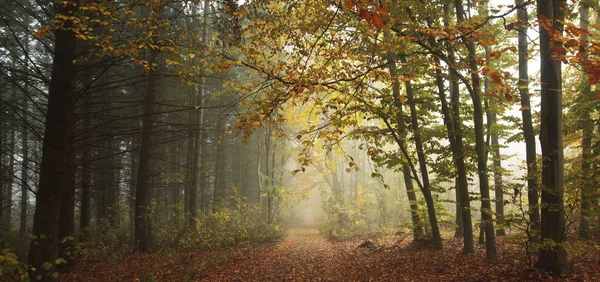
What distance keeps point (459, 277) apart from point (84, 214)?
11946 millimetres

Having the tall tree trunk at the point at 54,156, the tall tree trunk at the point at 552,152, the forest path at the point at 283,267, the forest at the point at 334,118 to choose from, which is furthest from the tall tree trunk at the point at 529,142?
the tall tree trunk at the point at 54,156

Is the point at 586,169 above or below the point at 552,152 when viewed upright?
below

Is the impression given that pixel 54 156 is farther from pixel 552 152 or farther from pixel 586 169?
pixel 586 169

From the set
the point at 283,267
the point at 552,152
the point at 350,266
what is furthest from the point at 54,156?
the point at 552,152

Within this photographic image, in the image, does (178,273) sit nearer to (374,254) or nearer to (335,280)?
(335,280)

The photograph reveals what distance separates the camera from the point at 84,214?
11461 mm

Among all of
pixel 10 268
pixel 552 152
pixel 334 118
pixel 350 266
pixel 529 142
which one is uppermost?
pixel 334 118

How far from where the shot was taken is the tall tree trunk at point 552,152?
5.47 meters

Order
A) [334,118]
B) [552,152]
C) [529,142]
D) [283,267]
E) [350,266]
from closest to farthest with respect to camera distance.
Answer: [552,152]
[334,118]
[529,142]
[350,266]
[283,267]

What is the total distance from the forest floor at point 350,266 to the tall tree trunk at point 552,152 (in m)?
0.64

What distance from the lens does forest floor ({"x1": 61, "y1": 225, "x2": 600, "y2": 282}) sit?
676cm

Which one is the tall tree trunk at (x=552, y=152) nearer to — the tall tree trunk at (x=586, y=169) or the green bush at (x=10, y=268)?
the tall tree trunk at (x=586, y=169)

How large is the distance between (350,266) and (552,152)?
6.25 meters

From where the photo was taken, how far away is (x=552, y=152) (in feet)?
18.2
